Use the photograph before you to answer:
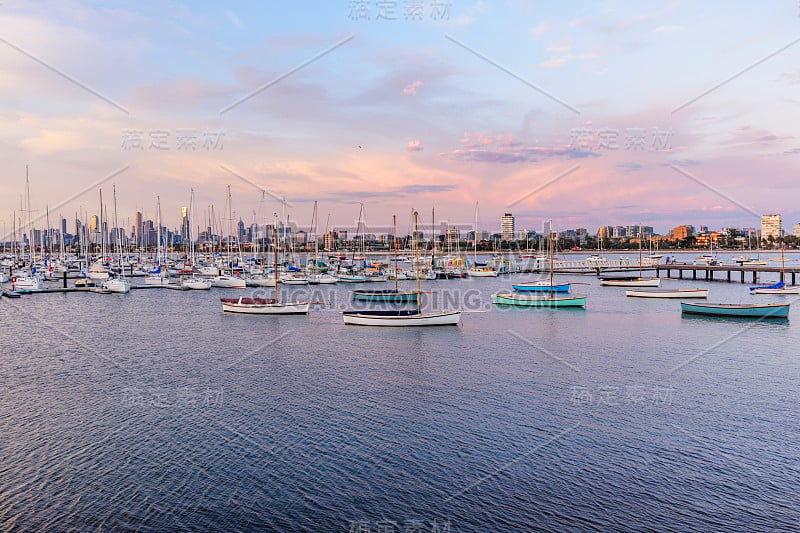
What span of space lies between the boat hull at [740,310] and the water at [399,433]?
11.4 meters

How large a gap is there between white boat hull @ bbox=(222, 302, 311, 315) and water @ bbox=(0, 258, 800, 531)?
14.0 meters

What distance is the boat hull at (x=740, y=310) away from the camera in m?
53.0

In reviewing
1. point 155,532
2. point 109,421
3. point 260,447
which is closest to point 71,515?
point 155,532

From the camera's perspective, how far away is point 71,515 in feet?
51.8

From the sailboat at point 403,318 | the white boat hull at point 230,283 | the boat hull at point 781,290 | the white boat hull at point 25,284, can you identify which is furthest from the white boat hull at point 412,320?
the white boat hull at point 25,284

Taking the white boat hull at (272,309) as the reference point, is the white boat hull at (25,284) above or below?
above

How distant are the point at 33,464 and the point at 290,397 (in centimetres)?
1130

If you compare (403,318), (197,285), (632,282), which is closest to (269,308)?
(403,318)

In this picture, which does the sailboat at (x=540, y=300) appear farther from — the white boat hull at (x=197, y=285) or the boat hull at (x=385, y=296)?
the white boat hull at (x=197, y=285)

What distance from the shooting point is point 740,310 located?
180 feet

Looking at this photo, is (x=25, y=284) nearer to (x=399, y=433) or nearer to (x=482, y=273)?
(x=399, y=433)

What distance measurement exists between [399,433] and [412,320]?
26.6 metres

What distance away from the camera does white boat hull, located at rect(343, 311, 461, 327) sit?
160 feet

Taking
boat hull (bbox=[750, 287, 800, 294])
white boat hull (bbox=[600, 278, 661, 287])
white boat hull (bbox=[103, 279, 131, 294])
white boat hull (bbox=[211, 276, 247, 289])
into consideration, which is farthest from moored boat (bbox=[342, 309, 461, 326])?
boat hull (bbox=[750, 287, 800, 294])
